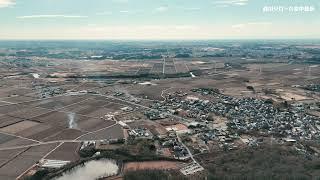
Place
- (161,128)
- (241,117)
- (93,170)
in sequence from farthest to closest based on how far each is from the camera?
(241,117) < (161,128) < (93,170)

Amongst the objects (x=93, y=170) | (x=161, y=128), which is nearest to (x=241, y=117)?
(x=161, y=128)

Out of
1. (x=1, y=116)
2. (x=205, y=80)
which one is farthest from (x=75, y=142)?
(x=205, y=80)

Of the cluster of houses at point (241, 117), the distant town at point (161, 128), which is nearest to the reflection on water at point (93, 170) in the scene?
the distant town at point (161, 128)

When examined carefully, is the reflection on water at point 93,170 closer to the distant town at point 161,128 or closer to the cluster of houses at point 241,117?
the distant town at point 161,128

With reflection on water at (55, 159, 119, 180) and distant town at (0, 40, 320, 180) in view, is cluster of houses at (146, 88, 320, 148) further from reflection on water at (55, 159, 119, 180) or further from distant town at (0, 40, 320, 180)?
reflection on water at (55, 159, 119, 180)

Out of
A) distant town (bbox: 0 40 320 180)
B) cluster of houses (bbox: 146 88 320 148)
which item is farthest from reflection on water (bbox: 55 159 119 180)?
cluster of houses (bbox: 146 88 320 148)

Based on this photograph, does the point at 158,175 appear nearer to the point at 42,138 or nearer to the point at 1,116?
the point at 42,138

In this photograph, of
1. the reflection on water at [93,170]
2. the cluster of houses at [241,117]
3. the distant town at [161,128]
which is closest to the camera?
the reflection on water at [93,170]

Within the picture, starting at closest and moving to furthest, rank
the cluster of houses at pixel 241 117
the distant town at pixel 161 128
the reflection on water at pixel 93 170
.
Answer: the reflection on water at pixel 93 170, the distant town at pixel 161 128, the cluster of houses at pixel 241 117

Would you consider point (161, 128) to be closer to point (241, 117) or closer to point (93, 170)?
point (241, 117)
